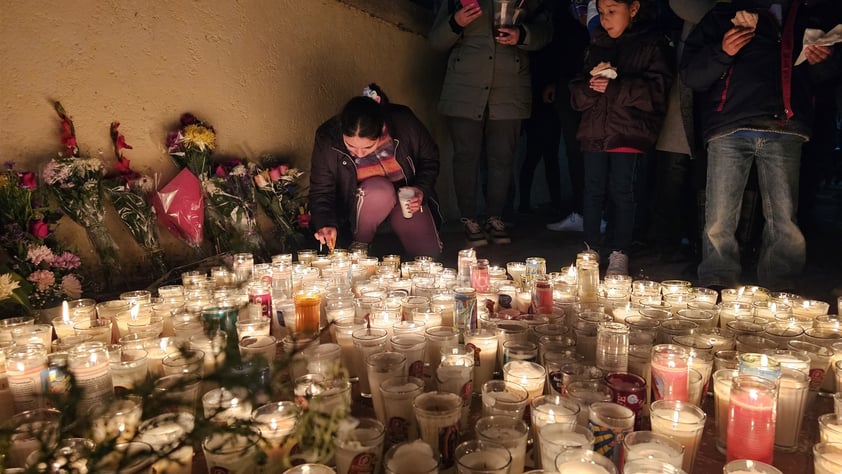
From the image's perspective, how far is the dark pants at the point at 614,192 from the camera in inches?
173

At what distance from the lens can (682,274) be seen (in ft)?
14.2

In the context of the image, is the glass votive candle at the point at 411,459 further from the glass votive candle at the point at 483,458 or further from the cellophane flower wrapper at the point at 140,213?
the cellophane flower wrapper at the point at 140,213

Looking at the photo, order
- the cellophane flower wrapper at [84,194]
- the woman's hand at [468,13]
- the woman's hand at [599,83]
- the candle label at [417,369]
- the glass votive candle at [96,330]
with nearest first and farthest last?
1. the candle label at [417,369]
2. the glass votive candle at [96,330]
3. the cellophane flower wrapper at [84,194]
4. the woman's hand at [599,83]
5. the woman's hand at [468,13]

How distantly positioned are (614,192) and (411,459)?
356 cm

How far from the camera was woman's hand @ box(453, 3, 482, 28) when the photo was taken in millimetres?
5262

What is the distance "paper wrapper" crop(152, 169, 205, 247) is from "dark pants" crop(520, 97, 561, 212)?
12.7ft

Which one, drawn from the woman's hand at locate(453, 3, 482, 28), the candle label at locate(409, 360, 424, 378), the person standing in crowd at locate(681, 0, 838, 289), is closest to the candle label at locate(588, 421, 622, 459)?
the candle label at locate(409, 360, 424, 378)

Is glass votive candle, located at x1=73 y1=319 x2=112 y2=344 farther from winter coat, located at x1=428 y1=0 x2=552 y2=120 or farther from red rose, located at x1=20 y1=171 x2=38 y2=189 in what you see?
winter coat, located at x1=428 y1=0 x2=552 y2=120

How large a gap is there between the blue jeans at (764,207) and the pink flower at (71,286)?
4.19 meters

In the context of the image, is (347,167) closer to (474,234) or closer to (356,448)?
(474,234)

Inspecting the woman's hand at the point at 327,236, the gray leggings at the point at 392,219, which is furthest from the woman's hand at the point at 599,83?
the woman's hand at the point at 327,236

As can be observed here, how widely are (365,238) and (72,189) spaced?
217 centimetres

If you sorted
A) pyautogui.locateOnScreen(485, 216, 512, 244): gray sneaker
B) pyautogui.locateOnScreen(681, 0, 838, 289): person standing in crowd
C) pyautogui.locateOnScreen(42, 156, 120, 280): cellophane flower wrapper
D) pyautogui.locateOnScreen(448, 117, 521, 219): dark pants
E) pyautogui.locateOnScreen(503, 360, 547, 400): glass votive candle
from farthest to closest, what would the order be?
pyautogui.locateOnScreen(448, 117, 521, 219): dark pants
pyautogui.locateOnScreen(485, 216, 512, 244): gray sneaker
pyautogui.locateOnScreen(681, 0, 838, 289): person standing in crowd
pyautogui.locateOnScreen(42, 156, 120, 280): cellophane flower wrapper
pyautogui.locateOnScreen(503, 360, 547, 400): glass votive candle

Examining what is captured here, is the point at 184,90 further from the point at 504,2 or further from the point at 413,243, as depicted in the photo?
the point at 504,2
